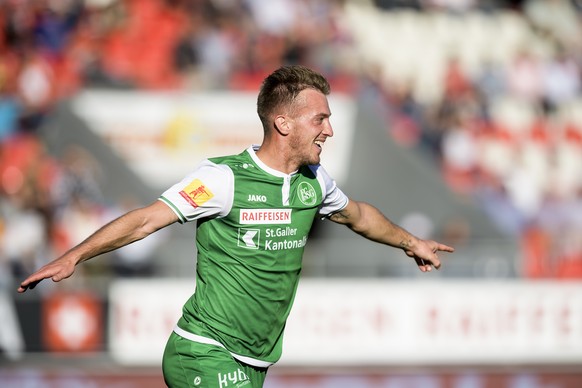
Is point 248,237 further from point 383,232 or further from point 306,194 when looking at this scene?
point 383,232

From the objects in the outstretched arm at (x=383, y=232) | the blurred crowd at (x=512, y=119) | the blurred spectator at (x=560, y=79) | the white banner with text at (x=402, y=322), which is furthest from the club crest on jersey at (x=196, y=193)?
the blurred spectator at (x=560, y=79)

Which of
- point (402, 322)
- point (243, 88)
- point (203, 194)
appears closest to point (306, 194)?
point (203, 194)

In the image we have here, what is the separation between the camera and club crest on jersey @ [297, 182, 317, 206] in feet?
16.5

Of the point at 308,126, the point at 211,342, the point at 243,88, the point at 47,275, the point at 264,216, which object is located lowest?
the point at 211,342

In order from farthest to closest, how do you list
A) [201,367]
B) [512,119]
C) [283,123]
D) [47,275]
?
[512,119] → [283,123] → [201,367] → [47,275]

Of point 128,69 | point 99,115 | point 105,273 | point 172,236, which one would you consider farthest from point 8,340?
point 128,69

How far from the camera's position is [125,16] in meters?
15.5

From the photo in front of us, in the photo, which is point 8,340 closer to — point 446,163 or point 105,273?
point 105,273

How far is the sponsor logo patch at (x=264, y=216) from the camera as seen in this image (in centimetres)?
480

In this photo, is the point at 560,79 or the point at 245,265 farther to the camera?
the point at 560,79

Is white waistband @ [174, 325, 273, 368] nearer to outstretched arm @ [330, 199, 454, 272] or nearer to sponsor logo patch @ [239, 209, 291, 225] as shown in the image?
sponsor logo patch @ [239, 209, 291, 225]

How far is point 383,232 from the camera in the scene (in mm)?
5496

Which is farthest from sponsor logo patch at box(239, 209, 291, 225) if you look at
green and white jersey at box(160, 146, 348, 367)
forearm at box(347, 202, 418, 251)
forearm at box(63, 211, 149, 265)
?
forearm at box(347, 202, 418, 251)

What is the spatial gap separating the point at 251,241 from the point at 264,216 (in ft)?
0.45
